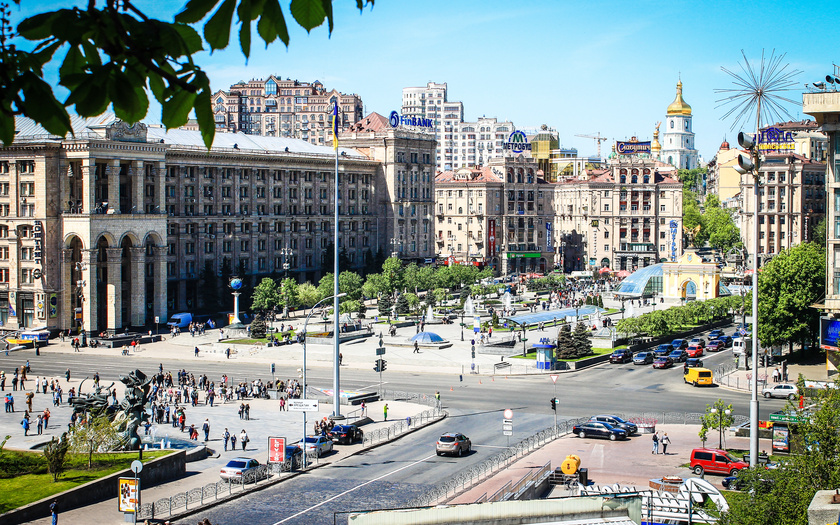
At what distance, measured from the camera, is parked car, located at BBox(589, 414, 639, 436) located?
149 ft

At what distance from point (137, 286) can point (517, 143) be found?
81939 mm

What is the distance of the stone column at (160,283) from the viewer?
308ft

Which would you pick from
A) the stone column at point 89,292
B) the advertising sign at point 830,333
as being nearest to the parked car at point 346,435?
the advertising sign at point 830,333

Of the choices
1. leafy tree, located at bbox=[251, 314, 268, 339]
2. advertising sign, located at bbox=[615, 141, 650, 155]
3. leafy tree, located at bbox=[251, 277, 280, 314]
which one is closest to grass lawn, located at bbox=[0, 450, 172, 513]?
leafy tree, located at bbox=[251, 314, 268, 339]

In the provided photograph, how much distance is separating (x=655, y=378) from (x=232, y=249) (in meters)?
60.3

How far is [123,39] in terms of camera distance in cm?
504

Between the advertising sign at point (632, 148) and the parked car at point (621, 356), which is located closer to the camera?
the parked car at point (621, 356)

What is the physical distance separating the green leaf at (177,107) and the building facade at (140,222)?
251 feet

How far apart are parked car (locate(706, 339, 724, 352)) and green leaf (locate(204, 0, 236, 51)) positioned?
3086 inches

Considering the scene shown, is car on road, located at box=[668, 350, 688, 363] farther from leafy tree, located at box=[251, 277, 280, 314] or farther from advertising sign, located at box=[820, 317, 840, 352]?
leafy tree, located at box=[251, 277, 280, 314]

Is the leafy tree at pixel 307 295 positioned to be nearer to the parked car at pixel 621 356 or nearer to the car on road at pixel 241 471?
the parked car at pixel 621 356

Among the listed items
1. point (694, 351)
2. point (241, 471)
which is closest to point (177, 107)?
point (241, 471)

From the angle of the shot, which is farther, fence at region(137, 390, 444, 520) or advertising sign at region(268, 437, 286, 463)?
advertising sign at region(268, 437, 286, 463)

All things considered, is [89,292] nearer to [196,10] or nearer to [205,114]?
[205,114]
